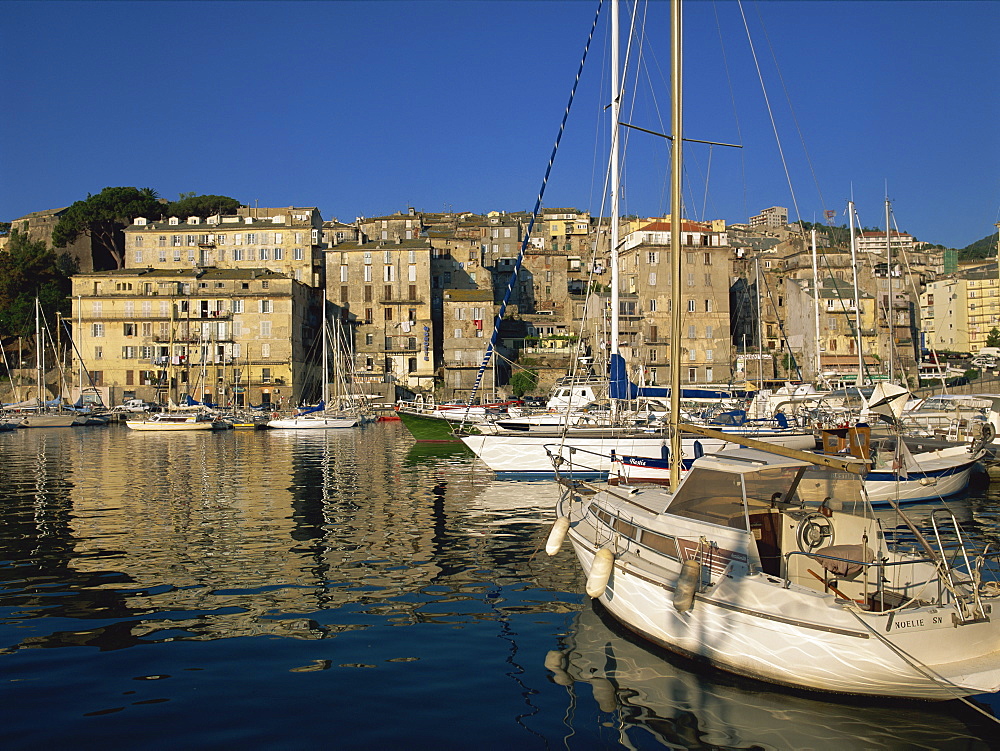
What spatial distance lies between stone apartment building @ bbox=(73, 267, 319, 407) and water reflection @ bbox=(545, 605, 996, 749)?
7323cm

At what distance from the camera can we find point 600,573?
10.1 metres

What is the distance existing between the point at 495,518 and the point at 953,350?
88427 millimetres

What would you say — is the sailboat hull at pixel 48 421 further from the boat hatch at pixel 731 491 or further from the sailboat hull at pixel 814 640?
the sailboat hull at pixel 814 640

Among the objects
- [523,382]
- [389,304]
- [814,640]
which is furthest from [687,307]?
[814,640]

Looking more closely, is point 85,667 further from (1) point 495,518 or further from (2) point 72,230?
(2) point 72,230

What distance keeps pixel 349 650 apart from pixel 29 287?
97.7 m

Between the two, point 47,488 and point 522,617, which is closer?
point 522,617

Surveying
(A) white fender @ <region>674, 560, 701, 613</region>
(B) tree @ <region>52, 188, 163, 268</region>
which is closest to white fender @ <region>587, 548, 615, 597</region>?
(A) white fender @ <region>674, 560, 701, 613</region>

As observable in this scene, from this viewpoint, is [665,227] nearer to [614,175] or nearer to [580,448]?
[614,175]

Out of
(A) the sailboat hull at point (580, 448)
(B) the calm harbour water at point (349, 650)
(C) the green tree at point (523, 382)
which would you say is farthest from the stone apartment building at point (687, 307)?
(B) the calm harbour water at point (349, 650)

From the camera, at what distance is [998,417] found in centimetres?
3431

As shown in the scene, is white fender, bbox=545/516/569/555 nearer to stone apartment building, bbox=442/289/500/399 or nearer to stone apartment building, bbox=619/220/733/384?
stone apartment building, bbox=619/220/733/384

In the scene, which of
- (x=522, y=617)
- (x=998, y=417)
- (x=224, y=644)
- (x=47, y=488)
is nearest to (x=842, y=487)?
(x=522, y=617)

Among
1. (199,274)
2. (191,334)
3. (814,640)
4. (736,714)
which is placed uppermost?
(199,274)
